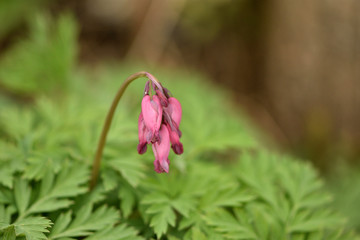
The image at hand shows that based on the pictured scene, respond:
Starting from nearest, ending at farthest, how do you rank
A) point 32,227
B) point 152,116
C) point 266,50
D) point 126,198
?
point 152,116
point 32,227
point 126,198
point 266,50

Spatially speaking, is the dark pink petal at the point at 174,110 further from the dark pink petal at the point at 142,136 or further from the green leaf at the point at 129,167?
the green leaf at the point at 129,167

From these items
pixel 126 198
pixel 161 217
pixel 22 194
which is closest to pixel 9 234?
pixel 22 194

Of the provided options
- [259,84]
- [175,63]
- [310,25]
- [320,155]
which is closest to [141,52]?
[175,63]

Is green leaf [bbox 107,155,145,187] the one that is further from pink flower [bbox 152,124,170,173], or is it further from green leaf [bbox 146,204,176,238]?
pink flower [bbox 152,124,170,173]

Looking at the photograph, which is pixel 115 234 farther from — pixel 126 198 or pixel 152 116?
pixel 152 116

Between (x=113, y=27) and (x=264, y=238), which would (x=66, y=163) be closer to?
(x=264, y=238)

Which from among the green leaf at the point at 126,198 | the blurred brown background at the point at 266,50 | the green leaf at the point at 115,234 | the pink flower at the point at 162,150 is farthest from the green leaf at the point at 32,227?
the blurred brown background at the point at 266,50

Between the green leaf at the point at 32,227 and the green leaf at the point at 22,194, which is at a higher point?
the green leaf at the point at 22,194
